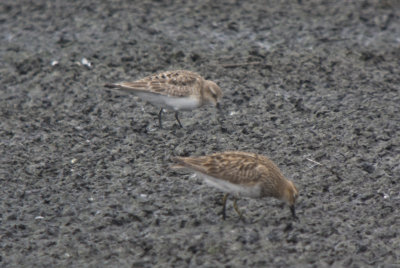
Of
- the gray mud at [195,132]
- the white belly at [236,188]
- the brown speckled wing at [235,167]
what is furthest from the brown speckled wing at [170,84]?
the white belly at [236,188]

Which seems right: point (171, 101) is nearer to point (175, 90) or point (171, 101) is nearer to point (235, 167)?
point (175, 90)

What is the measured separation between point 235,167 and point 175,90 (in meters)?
2.31

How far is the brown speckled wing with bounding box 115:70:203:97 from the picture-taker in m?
8.38

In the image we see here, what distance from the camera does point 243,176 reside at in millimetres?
6406

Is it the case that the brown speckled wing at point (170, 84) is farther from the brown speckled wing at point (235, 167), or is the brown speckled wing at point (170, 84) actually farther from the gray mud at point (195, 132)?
the brown speckled wing at point (235, 167)

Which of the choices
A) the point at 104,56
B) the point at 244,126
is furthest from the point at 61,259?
the point at 104,56

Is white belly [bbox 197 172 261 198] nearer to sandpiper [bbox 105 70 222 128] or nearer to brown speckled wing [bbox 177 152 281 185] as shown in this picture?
brown speckled wing [bbox 177 152 281 185]

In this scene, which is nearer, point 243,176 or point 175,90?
point 243,176

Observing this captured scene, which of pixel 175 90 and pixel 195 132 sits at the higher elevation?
pixel 175 90

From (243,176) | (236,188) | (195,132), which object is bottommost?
(195,132)

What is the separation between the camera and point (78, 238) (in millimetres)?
6387

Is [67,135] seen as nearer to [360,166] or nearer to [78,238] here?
[78,238]

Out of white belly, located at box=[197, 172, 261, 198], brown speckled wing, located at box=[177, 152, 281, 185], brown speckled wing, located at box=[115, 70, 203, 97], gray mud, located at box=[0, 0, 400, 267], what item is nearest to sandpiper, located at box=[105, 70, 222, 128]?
brown speckled wing, located at box=[115, 70, 203, 97]

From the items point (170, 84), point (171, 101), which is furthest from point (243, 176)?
point (170, 84)
